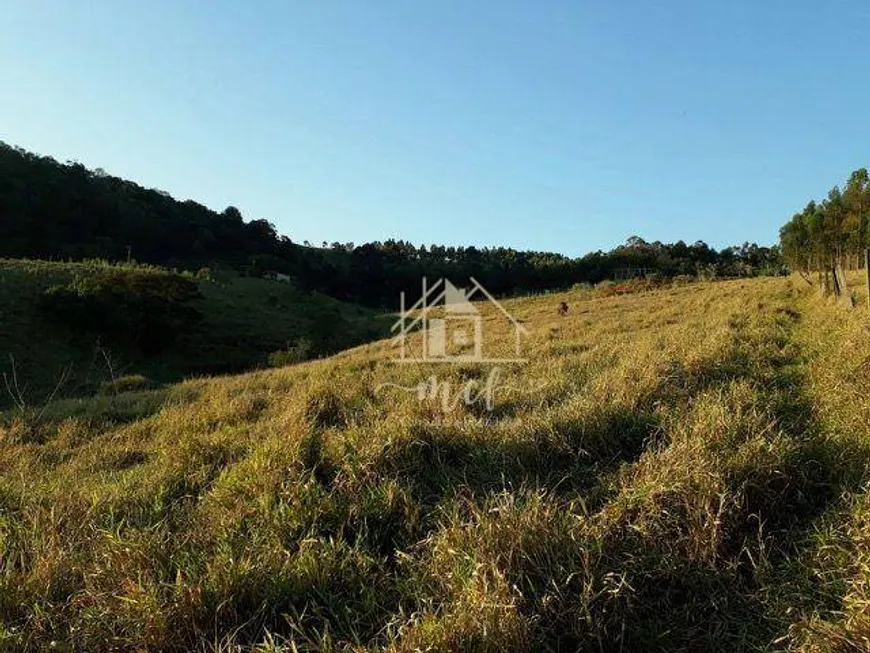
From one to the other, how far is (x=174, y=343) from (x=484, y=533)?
3600cm

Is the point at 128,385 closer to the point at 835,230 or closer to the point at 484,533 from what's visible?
the point at 484,533

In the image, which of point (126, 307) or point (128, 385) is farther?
point (126, 307)

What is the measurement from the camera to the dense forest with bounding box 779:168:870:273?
24156 mm

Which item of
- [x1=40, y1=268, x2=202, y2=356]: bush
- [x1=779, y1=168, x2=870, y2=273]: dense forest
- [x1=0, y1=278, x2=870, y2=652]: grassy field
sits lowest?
[x1=0, y1=278, x2=870, y2=652]: grassy field

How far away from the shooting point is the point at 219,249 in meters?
80.8

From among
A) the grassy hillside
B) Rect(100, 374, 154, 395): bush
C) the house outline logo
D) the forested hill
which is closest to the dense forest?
the house outline logo

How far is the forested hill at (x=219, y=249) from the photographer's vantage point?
63.0 meters

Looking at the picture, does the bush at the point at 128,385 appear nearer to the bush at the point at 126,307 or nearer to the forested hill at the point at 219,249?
the bush at the point at 126,307

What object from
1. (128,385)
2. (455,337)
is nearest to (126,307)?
(128,385)

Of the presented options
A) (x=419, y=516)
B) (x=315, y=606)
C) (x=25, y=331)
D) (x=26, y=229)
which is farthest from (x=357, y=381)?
(x=26, y=229)

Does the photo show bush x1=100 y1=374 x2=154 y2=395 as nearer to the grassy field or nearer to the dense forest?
the grassy field

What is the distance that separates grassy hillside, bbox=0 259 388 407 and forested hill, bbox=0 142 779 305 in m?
18.7

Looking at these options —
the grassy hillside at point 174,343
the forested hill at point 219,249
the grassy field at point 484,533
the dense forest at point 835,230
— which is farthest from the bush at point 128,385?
the forested hill at point 219,249

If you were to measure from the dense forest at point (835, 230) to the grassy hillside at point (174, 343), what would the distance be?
86.4ft
